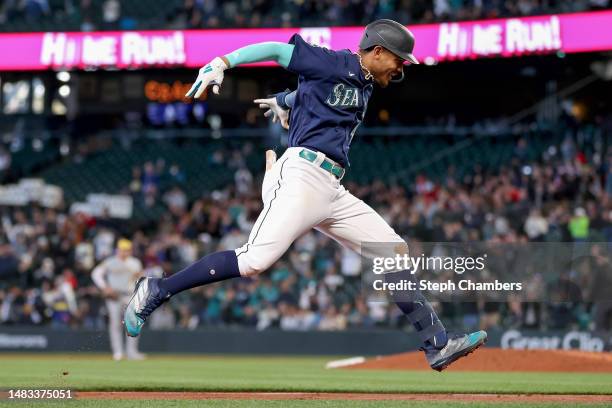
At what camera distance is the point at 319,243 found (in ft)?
59.8

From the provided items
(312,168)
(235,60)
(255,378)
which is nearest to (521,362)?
(255,378)

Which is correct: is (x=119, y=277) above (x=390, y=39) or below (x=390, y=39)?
above

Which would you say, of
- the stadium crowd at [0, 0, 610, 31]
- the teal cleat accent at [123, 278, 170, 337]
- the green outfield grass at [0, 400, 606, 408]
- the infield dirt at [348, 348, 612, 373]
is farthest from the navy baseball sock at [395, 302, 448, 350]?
the stadium crowd at [0, 0, 610, 31]

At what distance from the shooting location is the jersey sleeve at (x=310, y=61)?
6172 millimetres

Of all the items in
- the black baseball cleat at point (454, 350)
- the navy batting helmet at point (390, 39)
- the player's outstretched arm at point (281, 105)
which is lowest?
the black baseball cleat at point (454, 350)

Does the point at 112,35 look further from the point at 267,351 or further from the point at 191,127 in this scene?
the point at 267,351

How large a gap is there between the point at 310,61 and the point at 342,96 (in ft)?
0.93

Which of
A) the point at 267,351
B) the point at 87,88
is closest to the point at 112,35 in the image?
the point at 87,88

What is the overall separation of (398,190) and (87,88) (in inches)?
343

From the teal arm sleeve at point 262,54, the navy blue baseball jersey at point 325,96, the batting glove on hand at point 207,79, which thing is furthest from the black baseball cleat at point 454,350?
the batting glove on hand at point 207,79

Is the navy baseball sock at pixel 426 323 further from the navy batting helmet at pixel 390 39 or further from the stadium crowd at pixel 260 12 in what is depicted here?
the stadium crowd at pixel 260 12

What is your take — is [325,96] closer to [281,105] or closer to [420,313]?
[281,105]

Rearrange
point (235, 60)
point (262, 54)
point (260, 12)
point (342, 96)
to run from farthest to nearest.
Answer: point (260, 12) → point (342, 96) → point (262, 54) → point (235, 60)

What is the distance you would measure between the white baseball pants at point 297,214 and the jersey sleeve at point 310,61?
45 centimetres
